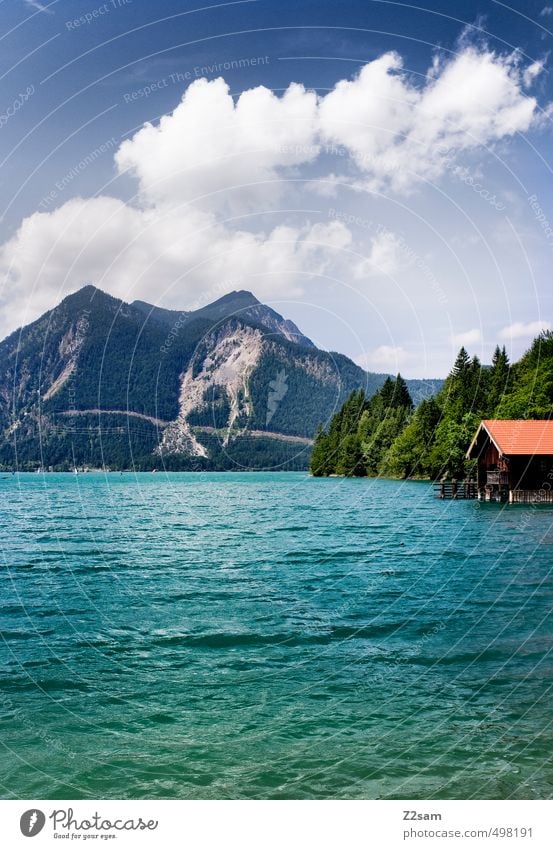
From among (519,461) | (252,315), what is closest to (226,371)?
(252,315)

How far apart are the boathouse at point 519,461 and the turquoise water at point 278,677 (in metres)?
31.8

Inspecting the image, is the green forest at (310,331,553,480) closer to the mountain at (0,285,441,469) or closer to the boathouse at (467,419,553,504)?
the mountain at (0,285,441,469)

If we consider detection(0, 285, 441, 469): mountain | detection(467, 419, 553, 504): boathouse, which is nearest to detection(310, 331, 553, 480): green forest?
detection(0, 285, 441, 469): mountain

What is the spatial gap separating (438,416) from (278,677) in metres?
90.6

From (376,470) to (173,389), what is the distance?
43055 millimetres

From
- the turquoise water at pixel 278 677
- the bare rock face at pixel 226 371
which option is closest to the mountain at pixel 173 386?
the bare rock face at pixel 226 371

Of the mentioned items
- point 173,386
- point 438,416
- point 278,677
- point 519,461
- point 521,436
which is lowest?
point 278,677

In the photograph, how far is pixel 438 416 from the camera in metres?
100

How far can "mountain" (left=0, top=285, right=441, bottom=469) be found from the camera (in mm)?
102000

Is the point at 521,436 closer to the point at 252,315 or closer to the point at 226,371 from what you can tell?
the point at 252,315

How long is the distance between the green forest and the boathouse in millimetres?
18144

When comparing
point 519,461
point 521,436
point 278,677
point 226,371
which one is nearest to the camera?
point 278,677

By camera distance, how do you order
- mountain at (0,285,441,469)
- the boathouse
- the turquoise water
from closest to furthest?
the turquoise water → the boathouse → mountain at (0,285,441,469)

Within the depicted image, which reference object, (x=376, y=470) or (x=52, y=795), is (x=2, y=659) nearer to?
(x=52, y=795)
